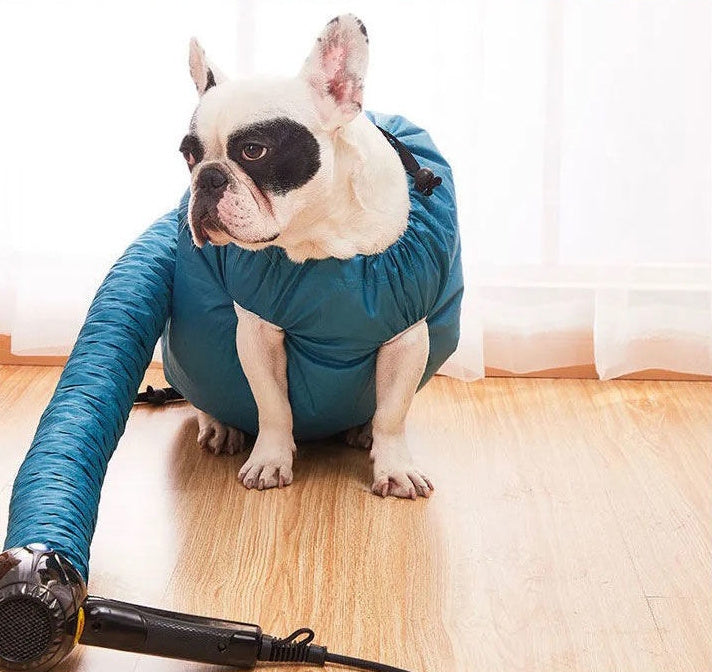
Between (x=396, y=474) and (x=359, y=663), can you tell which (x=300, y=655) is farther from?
(x=396, y=474)

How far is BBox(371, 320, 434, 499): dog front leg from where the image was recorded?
1.91 m

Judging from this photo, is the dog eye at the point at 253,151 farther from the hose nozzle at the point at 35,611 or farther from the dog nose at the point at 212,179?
the hose nozzle at the point at 35,611

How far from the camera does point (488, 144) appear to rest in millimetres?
2492

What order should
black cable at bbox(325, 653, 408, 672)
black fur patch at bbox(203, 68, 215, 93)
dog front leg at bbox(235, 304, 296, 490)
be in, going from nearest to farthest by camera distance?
black cable at bbox(325, 653, 408, 672), black fur patch at bbox(203, 68, 215, 93), dog front leg at bbox(235, 304, 296, 490)

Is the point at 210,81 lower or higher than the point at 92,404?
higher

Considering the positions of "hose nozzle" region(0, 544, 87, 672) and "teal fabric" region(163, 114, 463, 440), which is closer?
"hose nozzle" region(0, 544, 87, 672)

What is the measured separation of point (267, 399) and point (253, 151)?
0.44 metres

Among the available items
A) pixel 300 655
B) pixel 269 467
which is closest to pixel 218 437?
pixel 269 467

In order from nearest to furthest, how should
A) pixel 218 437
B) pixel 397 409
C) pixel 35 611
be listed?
1. pixel 35 611
2. pixel 397 409
3. pixel 218 437

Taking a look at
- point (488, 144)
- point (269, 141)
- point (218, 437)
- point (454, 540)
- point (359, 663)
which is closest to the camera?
point (359, 663)

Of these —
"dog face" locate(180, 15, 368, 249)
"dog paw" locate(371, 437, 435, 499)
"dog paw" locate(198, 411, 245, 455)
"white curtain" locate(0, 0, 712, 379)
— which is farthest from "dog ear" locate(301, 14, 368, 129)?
"white curtain" locate(0, 0, 712, 379)

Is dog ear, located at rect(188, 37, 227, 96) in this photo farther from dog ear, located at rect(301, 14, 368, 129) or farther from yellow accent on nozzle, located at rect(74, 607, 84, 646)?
yellow accent on nozzle, located at rect(74, 607, 84, 646)

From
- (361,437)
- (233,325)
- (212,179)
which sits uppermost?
(212,179)

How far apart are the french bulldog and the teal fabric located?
26 millimetres
